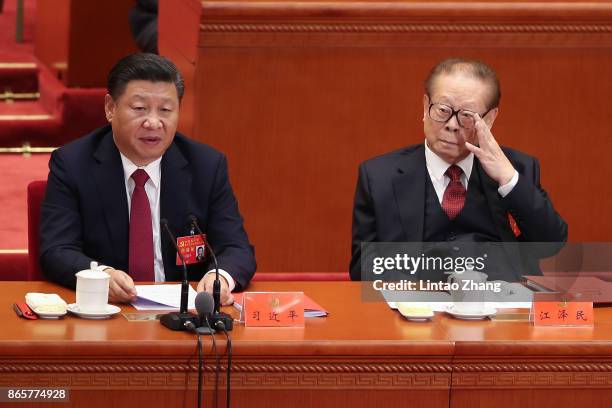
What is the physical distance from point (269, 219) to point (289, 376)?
1.45 meters

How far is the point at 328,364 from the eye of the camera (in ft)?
7.07

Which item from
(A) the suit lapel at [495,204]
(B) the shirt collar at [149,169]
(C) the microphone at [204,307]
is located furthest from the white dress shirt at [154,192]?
(A) the suit lapel at [495,204]

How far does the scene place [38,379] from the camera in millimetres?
2074

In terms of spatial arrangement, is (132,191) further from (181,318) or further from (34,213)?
(181,318)

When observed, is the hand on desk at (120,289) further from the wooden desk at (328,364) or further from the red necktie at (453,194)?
the red necktie at (453,194)

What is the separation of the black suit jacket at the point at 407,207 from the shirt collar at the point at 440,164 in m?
0.02

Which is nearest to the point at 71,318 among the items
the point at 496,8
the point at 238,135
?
the point at 238,135

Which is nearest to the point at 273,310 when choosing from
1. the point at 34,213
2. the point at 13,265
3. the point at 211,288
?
→ the point at 211,288

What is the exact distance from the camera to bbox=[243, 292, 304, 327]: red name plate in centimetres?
224

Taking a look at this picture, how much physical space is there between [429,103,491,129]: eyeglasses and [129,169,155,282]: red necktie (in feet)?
2.36

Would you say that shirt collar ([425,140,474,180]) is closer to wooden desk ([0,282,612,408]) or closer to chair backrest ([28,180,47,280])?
wooden desk ([0,282,612,408])

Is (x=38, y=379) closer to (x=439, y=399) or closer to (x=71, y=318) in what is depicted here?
(x=71, y=318)

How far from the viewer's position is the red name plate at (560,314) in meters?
2.33

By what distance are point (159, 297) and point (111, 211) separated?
1.14 ft
